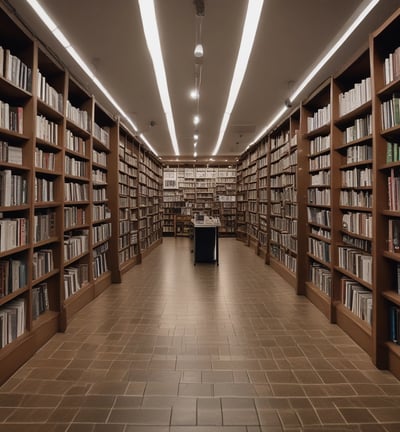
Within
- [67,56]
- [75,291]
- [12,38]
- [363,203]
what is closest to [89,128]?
[67,56]

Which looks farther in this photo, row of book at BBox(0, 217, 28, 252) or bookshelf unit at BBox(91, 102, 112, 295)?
bookshelf unit at BBox(91, 102, 112, 295)

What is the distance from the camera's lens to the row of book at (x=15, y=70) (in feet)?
7.56

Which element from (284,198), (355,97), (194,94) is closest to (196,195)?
(284,198)

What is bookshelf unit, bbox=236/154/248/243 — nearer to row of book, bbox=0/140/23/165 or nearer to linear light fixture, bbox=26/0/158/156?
linear light fixture, bbox=26/0/158/156

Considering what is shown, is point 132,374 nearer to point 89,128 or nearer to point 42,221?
point 42,221

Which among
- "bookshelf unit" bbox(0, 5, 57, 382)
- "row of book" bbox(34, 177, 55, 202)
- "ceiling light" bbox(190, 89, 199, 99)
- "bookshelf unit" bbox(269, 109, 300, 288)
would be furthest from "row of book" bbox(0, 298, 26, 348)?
"ceiling light" bbox(190, 89, 199, 99)

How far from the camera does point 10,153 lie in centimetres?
241

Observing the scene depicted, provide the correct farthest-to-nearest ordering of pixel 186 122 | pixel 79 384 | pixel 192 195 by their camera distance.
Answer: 1. pixel 192 195
2. pixel 186 122
3. pixel 79 384

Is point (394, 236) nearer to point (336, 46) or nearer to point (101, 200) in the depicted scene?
point (336, 46)

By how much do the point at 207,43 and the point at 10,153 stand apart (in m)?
2.67

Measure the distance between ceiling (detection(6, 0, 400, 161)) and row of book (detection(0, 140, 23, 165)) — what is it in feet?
5.14

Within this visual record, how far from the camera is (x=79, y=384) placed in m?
2.16

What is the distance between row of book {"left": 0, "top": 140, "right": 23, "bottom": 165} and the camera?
2.27 metres

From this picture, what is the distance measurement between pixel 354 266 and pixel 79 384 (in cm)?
273
